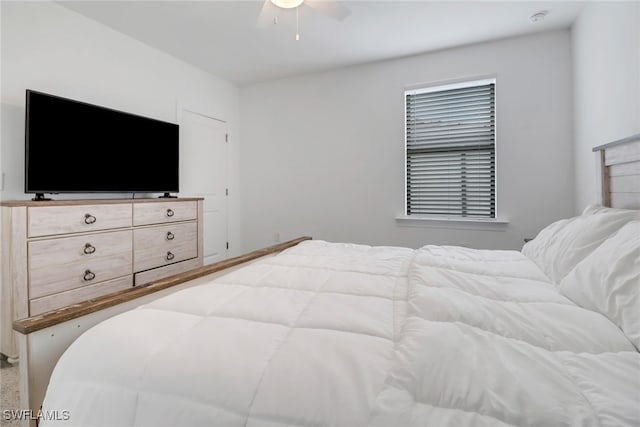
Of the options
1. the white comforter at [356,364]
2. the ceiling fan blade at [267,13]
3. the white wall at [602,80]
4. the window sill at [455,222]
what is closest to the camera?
the white comforter at [356,364]

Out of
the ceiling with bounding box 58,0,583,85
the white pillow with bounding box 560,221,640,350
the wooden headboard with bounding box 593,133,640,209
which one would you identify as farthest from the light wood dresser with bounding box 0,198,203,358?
the wooden headboard with bounding box 593,133,640,209

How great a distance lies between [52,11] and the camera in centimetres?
239

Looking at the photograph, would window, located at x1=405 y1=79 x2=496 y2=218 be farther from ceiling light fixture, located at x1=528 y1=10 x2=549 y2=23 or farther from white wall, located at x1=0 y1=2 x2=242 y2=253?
white wall, located at x1=0 y1=2 x2=242 y2=253

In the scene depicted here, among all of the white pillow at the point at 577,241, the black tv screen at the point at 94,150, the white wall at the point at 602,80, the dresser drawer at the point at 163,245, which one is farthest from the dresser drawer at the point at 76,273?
the white wall at the point at 602,80

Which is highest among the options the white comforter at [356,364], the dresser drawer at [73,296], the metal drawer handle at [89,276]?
the white comforter at [356,364]

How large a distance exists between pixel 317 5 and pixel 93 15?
2.03 metres

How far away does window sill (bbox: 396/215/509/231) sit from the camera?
9.86 feet

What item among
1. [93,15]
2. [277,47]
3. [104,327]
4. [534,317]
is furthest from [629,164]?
[93,15]

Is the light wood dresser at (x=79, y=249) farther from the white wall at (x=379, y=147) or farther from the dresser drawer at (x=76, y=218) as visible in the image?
the white wall at (x=379, y=147)

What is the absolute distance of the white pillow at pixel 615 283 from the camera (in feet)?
2.62

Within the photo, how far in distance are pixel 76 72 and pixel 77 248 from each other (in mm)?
1540

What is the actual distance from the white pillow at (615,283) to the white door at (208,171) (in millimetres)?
3507

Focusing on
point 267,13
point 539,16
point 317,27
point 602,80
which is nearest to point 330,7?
point 267,13

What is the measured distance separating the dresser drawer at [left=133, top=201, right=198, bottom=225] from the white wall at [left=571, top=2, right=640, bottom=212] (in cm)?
324
